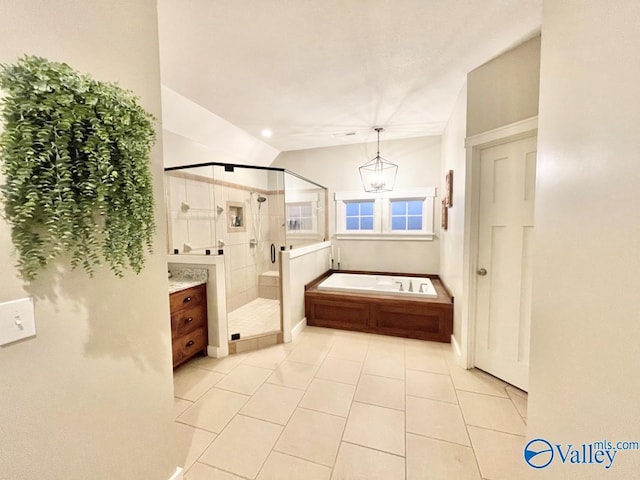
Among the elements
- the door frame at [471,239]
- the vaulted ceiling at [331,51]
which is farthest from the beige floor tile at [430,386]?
the vaulted ceiling at [331,51]

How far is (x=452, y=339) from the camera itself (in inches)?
111

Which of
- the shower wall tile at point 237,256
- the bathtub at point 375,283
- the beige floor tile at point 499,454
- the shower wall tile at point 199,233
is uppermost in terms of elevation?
the shower wall tile at point 199,233

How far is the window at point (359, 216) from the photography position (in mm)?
4504

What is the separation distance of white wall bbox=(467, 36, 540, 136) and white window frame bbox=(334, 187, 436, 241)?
1929 mm

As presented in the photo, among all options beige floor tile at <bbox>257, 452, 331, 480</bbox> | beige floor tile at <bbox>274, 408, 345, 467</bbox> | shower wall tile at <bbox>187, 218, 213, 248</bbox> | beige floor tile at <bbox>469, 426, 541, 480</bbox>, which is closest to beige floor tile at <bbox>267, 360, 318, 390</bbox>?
beige floor tile at <bbox>274, 408, 345, 467</bbox>

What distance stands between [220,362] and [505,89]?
142 inches

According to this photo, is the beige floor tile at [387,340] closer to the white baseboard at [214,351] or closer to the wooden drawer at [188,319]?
the white baseboard at [214,351]

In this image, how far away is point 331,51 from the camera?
1.98 metres

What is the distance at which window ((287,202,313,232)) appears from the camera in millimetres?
3475

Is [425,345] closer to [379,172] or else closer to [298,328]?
[298,328]

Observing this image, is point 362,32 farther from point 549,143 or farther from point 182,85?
point 182,85

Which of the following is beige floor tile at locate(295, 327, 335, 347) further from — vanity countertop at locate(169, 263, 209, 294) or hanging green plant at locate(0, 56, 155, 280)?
hanging green plant at locate(0, 56, 155, 280)

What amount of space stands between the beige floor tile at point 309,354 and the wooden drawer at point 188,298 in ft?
3.63

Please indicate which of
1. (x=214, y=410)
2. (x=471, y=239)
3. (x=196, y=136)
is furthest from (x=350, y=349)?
(x=196, y=136)
